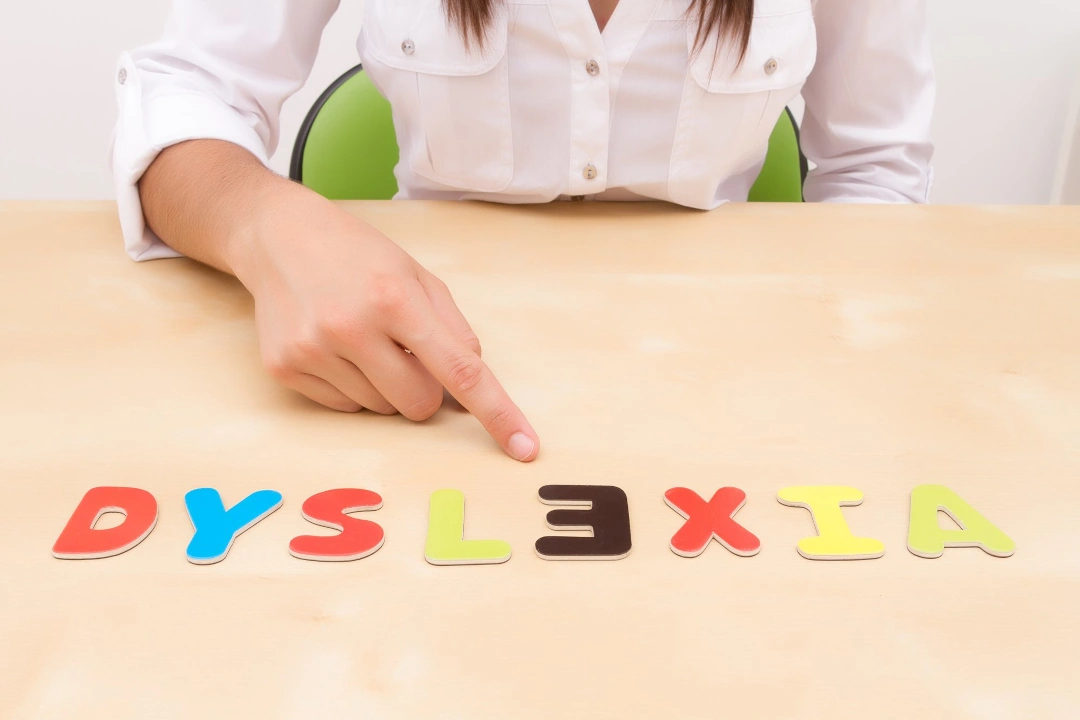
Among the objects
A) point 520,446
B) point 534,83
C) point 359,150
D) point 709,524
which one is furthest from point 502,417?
point 359,150

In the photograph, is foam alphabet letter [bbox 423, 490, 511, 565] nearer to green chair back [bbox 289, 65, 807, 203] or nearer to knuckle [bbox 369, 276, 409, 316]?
knuckle [bbox 369, 276, 409, 316]

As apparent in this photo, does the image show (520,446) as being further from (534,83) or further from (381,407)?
(534,83)

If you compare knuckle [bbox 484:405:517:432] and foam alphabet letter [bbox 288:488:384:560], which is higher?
knuckle [bbox 484:405:517:432]

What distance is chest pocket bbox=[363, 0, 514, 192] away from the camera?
78 centimetres

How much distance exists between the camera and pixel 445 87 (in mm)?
803

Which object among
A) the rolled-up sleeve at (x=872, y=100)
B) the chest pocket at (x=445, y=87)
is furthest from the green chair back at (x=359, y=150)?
the chest pocket at (x=445, y=87)

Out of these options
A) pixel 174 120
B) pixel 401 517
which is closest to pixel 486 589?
pixel 401 517

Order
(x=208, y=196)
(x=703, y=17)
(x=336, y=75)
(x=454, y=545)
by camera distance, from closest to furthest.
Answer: (x=454, y=545) → (x=208, y=196) → (x=703, y=17) → (x=336, y=75)

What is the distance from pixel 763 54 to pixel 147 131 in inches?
23.0

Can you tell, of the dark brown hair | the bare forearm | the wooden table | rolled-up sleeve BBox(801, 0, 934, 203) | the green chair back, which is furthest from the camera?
the green chair back

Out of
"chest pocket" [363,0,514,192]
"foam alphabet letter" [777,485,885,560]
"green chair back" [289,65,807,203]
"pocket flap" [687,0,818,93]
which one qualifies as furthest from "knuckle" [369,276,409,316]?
"green chair back" [289,65,807,203]

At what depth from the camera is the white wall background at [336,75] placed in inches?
69.0

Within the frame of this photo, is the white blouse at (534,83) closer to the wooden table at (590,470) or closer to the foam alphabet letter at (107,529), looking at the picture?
the wooden table at (590,470)

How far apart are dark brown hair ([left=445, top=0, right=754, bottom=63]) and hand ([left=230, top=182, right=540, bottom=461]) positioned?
314 millimetres
